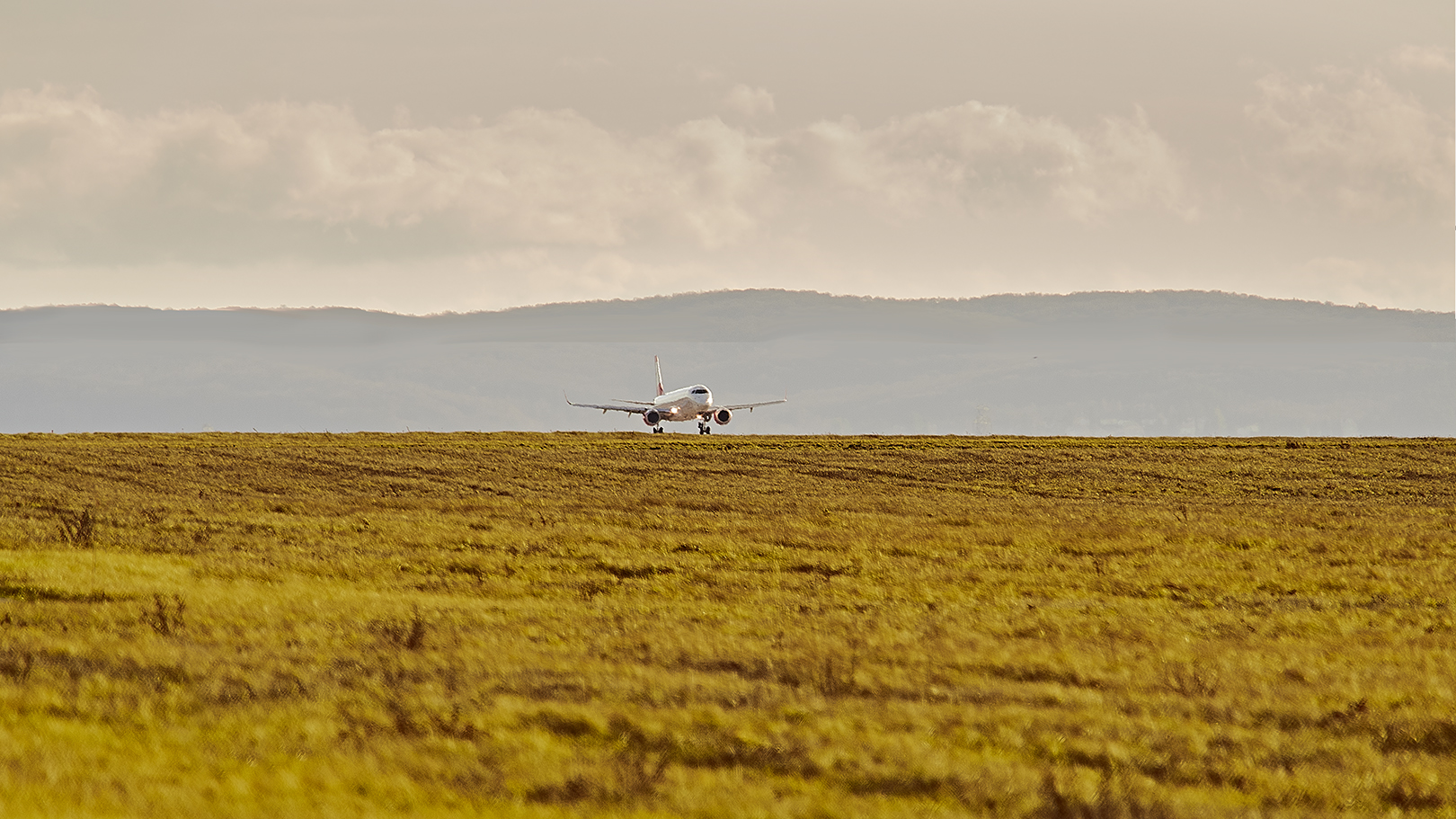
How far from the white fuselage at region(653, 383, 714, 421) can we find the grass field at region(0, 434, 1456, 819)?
54.0m

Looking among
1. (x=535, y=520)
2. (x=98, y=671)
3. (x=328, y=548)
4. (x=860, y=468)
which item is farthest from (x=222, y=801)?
(x=860, y=468)

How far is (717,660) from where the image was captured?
1811 cm

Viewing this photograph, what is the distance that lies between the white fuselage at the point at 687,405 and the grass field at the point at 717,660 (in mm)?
54017

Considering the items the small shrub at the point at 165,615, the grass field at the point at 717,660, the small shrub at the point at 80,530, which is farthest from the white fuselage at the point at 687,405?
the small shrub at the point at 165,615

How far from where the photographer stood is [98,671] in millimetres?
15648

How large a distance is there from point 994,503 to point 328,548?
27.3m

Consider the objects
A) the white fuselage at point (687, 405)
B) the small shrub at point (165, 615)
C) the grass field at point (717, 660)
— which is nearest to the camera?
the grass field at point (717, 660)

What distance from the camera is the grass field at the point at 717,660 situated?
11.9m

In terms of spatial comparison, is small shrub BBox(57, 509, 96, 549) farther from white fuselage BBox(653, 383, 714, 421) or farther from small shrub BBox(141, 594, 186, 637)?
white fuselage BBox(653, 383, 714, 421)

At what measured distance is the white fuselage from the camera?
99.0 m

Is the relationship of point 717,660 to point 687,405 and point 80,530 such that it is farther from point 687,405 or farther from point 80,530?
point 687,405

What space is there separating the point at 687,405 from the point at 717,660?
8125cm

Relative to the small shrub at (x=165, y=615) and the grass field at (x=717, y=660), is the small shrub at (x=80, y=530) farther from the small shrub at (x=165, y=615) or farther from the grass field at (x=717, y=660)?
the small shrub at (x=165, y=615)

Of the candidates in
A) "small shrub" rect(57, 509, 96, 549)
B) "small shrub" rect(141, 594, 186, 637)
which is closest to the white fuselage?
"small shrub" rect(57, 509, 96, 549)
